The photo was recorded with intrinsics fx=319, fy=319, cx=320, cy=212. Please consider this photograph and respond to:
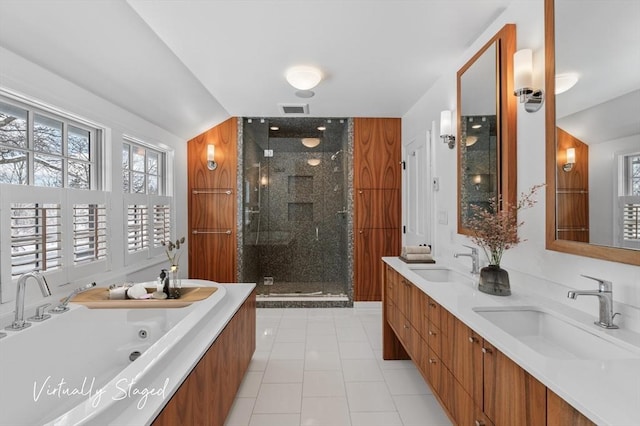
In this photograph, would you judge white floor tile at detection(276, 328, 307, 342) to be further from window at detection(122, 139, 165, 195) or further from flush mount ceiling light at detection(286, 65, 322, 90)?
flush mount ceiling light at detection(286, 65, 322, 90)

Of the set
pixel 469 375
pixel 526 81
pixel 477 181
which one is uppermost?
pixel 526 81

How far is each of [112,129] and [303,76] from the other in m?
1.64

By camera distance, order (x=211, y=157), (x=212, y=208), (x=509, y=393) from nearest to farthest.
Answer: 1. (x=509, y=393)
2. (x=211, y=157)
3. (x=212, y=208)

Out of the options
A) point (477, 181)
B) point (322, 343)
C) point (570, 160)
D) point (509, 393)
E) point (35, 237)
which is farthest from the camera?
point (322, 343)

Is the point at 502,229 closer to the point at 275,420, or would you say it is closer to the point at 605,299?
the point at 605,299

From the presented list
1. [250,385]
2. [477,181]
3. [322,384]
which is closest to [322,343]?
[322,384]

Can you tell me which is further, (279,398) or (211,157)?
(211,157)

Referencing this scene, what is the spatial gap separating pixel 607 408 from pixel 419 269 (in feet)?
5.80

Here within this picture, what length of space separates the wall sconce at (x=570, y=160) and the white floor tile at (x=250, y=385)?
2.29m

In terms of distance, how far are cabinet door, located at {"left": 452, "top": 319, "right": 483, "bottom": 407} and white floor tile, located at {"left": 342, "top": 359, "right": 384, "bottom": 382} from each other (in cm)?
112

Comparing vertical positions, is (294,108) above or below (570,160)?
above

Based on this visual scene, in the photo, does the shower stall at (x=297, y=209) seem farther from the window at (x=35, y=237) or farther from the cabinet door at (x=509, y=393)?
the cabinet door at (x=509, y=393)

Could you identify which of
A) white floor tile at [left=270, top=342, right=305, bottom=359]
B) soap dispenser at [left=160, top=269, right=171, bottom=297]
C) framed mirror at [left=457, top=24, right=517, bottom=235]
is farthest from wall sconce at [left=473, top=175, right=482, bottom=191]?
soap dispenser at [left=160, top=269, right=171, bottom=297]

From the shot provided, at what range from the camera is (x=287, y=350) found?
9.62 feet
